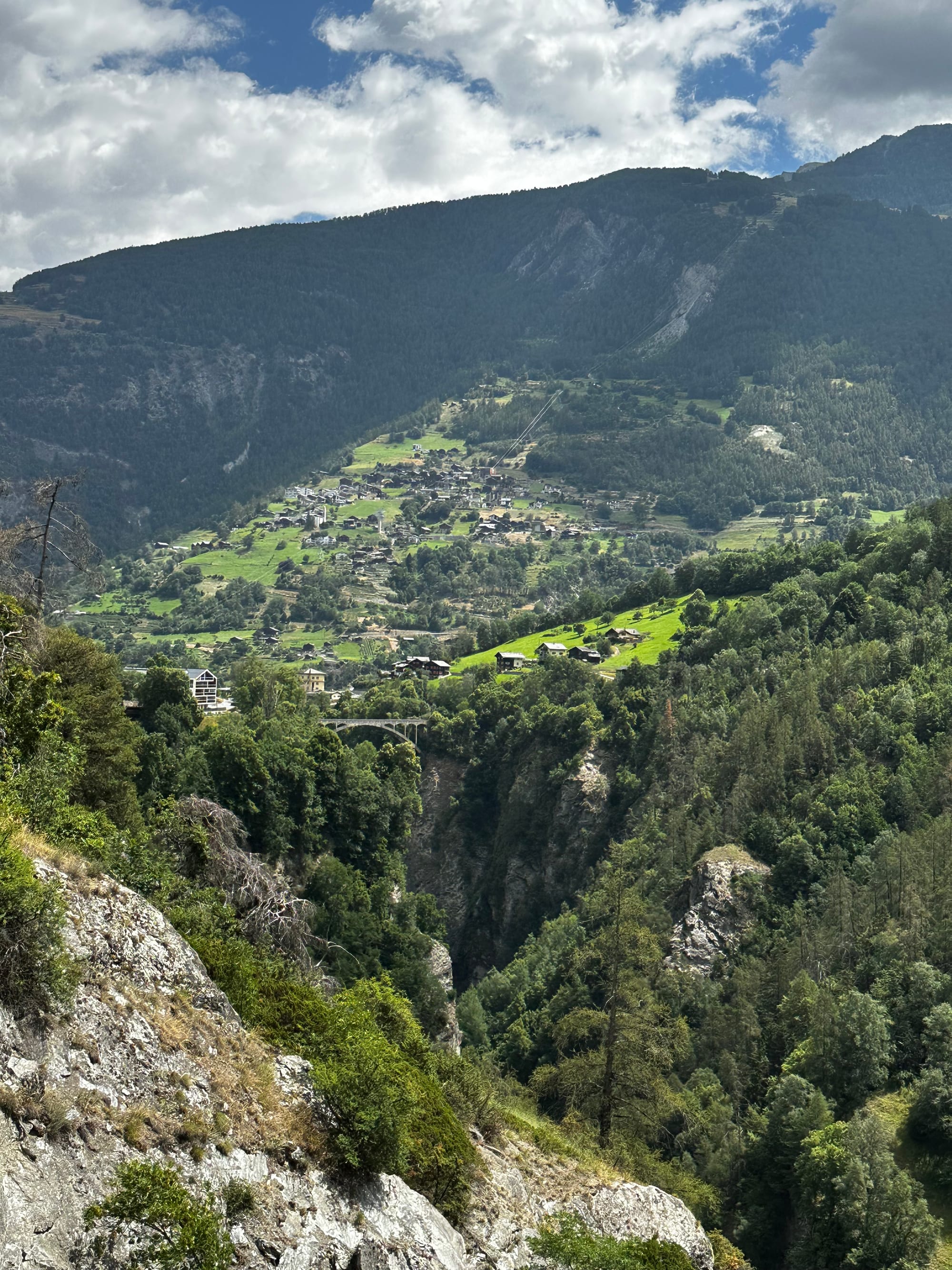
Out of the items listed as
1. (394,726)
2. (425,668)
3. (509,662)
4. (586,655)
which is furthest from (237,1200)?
(425,668)

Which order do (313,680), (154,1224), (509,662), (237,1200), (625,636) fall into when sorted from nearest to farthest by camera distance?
(154,1224) < (237,1200) < (625,636) < (509,662) < (313,680)

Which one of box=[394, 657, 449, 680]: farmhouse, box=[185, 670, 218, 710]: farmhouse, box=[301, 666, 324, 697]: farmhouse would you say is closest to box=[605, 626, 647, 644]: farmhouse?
box=[394, 657, 449, 680]: farmhouse

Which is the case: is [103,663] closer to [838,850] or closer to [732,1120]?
[732,1120]

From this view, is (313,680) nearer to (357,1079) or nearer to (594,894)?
(594,894)

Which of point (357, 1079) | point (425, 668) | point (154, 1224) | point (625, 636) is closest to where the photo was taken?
point (154, 1224)

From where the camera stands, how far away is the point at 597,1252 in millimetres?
23047

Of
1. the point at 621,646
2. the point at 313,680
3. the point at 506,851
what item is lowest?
the point at 506,851

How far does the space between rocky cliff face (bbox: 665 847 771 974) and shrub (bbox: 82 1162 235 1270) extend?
58.9 metres

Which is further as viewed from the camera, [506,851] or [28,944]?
[506,851]

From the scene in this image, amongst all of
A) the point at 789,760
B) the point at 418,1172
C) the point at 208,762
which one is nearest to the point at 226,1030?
the point at 418,1172

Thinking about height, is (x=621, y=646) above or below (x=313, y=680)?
above

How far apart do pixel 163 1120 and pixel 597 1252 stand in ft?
31.5

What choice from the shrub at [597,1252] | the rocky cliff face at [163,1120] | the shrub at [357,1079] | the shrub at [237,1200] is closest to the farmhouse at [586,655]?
the shrub at [357,1079]

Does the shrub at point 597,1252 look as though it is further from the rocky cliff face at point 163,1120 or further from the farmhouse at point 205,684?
the farmhouse at point 205,684
